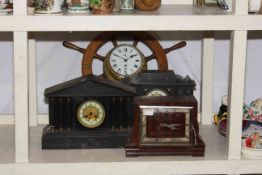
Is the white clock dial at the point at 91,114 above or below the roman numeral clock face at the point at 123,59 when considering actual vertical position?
below

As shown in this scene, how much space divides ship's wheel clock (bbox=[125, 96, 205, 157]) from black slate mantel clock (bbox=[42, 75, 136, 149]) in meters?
0.08

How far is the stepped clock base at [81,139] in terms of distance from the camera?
1.82 m

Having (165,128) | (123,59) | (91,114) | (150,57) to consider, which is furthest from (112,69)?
(165,128)

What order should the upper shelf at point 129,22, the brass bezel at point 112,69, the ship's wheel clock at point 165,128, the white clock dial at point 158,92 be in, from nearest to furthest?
the upper shelf at point 129,22 → the ship's wheel clock at point 165,128 → the white clock dial at point 158,92 → the brass bezel at point 112,69

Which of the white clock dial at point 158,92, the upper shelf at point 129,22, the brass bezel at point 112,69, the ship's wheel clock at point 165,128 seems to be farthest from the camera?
the brass bezel at point 112,69

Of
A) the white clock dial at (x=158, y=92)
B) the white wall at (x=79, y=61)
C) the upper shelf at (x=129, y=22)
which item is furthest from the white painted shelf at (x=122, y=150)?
the white wall at (x=79, y=61)

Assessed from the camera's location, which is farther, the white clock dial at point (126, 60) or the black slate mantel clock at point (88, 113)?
the white clock dial at point (126, 60)

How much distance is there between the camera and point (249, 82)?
2215 mm

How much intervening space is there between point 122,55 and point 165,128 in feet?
1.27

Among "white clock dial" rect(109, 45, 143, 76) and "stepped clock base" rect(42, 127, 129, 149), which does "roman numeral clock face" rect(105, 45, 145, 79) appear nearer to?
"white clock dial" rect(109, 45, 143, 76)

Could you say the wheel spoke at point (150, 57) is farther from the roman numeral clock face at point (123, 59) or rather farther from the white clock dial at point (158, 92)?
the white clock dial at point (158, 92)

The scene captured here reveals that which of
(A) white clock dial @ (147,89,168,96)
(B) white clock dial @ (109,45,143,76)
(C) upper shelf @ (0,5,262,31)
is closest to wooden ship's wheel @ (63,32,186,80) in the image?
(B) white clock dial @ (109,45,143,76)

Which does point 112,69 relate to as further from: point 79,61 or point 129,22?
point 129,22

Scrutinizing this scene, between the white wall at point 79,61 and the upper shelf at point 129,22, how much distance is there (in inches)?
19.9
